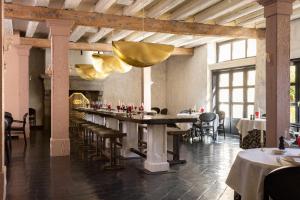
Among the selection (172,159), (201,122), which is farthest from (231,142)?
(172,159)

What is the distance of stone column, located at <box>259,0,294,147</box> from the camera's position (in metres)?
4.94

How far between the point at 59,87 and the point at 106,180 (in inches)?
106

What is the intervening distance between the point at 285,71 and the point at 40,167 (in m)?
4.16

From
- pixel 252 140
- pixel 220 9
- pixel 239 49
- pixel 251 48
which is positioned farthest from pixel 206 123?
pixel 220 9

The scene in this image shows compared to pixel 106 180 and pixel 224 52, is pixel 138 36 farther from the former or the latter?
pixel 106 180

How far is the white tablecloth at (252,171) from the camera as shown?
7.70ft

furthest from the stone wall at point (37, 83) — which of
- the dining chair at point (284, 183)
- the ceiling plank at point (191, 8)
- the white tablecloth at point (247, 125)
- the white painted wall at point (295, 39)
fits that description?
the dining chair at point (284, 183)

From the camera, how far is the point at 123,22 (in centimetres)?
716

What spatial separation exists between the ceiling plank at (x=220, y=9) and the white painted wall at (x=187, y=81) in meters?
3.99

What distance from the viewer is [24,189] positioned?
13.7 ft

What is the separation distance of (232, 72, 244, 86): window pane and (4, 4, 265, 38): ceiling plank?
79.2 inches

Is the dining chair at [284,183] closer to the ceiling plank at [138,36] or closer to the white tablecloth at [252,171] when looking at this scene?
the white tablecloth at [252,171]

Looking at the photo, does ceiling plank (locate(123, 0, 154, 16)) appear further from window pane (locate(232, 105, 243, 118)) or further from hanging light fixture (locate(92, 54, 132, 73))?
window pane (locate(232, 105, 243, 118))

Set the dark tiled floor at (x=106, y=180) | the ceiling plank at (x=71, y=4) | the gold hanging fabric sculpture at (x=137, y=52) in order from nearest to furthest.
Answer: the dark tiled floor at (x=106, y=180) → the gold hanging fabric sculpture at (x=137, y=52) → the ceiling plank at (x=71, y=4)
